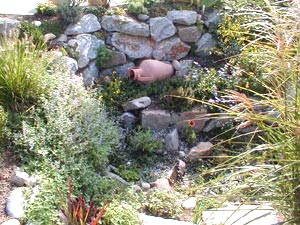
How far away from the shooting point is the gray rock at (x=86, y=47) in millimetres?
4762

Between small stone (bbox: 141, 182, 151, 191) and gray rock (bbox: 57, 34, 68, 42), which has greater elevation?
gray rock (bbox: 57, 34, 68, 42)

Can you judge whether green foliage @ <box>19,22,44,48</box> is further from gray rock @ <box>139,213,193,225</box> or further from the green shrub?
gray rock @ <box>139,213,193,225</box>

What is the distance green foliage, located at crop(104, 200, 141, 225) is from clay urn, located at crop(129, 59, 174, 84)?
182cm

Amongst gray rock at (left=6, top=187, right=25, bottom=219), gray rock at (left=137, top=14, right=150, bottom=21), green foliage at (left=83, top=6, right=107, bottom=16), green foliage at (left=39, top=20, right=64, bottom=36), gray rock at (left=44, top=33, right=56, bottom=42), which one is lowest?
gray rock at (left=6, top=187, right=25, bottom=219)

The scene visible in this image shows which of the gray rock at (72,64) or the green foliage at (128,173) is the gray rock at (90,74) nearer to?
the gray rock at (72,64)

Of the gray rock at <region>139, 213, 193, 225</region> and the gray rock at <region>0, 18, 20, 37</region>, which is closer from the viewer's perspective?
the gray rock at <region>139, 213, 193, 225</region>

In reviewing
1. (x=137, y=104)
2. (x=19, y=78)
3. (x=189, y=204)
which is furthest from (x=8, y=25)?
(x=189, y=204)

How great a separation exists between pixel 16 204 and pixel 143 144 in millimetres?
1558

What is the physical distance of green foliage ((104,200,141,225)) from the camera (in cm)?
312

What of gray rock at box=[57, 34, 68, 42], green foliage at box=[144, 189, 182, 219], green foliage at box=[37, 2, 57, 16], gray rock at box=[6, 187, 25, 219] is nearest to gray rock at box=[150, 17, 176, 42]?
gray rock at box=[57, 34, 68, 42]

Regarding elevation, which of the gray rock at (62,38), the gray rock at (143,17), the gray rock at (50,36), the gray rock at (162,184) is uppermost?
the gray rock at (143,17)

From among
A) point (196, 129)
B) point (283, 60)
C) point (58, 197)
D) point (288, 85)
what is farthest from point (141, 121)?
point (283, 60)

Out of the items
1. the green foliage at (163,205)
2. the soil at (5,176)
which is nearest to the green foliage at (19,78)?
the soil at (5,176)

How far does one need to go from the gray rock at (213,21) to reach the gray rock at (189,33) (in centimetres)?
15
